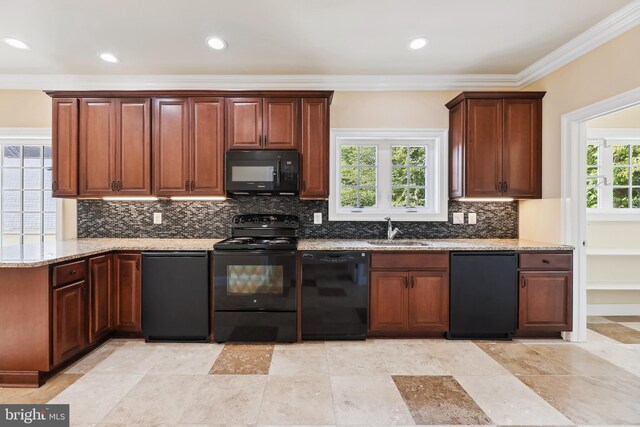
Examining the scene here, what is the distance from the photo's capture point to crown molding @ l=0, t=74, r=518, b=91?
352 centimetres

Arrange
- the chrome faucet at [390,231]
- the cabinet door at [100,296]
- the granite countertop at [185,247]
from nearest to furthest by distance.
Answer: the granite countertop at [185,247] → the cabinet door at [100,296] → the chrome faucet at [390,231]

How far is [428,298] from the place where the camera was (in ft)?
9.87

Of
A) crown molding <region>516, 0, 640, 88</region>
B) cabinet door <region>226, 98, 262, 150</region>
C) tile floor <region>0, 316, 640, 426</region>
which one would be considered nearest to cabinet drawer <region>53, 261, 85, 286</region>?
tile floor <region>0, 316, 640, 426</region>

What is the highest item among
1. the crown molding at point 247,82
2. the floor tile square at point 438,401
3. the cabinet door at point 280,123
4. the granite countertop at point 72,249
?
the crown molding at point 247,82

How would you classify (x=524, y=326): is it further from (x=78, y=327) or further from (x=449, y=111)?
(x=78, y=327)

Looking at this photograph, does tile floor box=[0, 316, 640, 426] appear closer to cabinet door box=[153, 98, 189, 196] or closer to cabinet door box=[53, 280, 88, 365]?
cabinet door box=[53, 280, 88, 365]

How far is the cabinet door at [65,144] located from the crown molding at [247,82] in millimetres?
472

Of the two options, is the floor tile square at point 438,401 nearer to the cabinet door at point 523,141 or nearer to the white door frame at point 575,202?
the white door frame at point 575,202

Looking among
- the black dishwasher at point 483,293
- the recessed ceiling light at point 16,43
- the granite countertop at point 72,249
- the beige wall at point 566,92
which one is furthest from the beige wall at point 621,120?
the recessed ceiling light at point 16,43

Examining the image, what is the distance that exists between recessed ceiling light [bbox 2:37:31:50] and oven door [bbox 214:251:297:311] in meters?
2.52

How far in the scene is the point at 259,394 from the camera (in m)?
2.16

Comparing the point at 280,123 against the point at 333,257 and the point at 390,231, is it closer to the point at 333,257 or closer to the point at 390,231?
the point at 333,257

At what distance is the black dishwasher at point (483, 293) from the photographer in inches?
118

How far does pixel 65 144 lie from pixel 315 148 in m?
2.50
